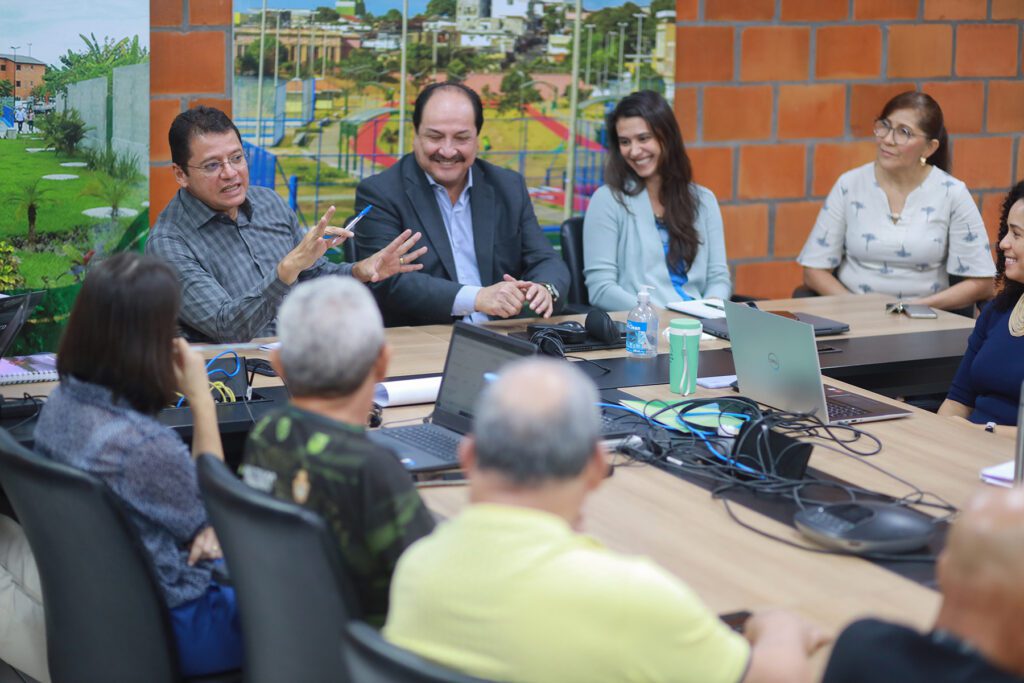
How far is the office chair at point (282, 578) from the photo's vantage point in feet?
5.30

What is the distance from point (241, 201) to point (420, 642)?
233cm

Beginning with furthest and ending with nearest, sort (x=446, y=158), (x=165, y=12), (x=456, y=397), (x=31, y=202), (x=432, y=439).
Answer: (x=165, y=12)
(x=446, y=158)
(x=31, y=202)
(x=456, y=397)
(x=432, y=439)

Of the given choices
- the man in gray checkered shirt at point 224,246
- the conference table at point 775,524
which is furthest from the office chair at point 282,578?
the man in gray checkered shirt at point 224,246

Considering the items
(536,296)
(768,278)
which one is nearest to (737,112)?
(768,278)

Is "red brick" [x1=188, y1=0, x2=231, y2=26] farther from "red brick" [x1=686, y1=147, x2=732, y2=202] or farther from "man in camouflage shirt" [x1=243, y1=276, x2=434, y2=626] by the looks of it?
"man in camouflage shirt" [x1=243, y1=276, x2=434, y2=626]

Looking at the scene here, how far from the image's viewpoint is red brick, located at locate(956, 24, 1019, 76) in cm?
573

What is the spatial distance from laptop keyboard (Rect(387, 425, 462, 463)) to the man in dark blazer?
45.3 inches

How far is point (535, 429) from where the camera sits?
4.66 ft

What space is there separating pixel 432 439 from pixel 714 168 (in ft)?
9.99

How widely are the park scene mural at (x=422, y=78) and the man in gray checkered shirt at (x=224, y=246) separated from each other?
87cm

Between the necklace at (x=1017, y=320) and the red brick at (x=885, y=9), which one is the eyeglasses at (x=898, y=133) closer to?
the red brick at (x=885, y=9)

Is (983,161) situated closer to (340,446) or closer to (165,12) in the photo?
(165,12)

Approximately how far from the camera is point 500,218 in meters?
4.18

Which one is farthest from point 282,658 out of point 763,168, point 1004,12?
point 1004,12
